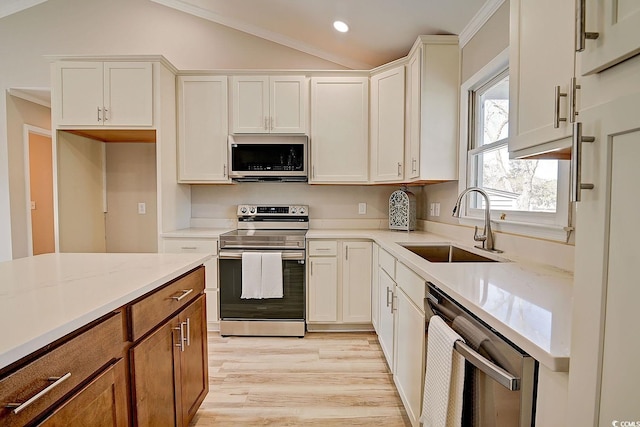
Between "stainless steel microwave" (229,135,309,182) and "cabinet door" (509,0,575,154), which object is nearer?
"cabinet door" (509,0,575,154)

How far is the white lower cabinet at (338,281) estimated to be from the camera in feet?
8.97

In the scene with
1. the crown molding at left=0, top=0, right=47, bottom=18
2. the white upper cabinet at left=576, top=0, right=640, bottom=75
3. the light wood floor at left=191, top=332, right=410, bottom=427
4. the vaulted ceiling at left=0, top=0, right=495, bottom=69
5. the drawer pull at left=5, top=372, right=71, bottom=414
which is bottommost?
the light wood floor at left=191, top=332, right=410, bottom=427

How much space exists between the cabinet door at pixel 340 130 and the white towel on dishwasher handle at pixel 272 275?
0.86 meters

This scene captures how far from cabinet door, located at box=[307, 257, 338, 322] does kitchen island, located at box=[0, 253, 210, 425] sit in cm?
120

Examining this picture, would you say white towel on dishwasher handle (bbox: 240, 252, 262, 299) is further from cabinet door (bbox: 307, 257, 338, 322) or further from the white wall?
the white wall

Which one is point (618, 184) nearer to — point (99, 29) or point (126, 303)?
point (126, 303)

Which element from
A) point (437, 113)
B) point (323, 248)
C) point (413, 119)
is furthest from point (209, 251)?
point (437, 113)

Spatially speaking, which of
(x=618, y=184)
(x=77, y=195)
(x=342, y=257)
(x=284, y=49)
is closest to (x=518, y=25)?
(x=618, y=184)

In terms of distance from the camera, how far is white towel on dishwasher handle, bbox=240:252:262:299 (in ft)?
8.63

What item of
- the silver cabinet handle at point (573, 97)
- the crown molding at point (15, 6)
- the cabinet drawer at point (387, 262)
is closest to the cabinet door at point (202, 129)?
the cabinet drawer at point (387, 262)

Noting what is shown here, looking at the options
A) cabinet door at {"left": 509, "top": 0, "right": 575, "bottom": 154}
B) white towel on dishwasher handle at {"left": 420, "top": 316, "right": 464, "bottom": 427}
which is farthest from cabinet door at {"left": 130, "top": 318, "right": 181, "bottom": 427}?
cabinet door at {"left": 509, "top": 0, "right": 575, "bottom": 154}

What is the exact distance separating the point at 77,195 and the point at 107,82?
1.13 m

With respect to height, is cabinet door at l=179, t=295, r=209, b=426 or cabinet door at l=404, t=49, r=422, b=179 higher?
cabinet door at l=404, t=49, r=422, b=179

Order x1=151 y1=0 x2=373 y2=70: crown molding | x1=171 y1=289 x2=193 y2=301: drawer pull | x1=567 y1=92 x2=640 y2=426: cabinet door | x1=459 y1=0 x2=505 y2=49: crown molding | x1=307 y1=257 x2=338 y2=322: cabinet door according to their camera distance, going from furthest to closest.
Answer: x1=151 y1=0 x2=373 y2=70: crown molding < x1=307 y1=257 x2=338 y2=322: cabinet door < x1=459 y1=0 x2=505 y2=49: crown molding < x1=171 y1=289 x2=193 y2=301: drawer pull < x1=567 y1=92 x2=640 y2=426: cabinet door
